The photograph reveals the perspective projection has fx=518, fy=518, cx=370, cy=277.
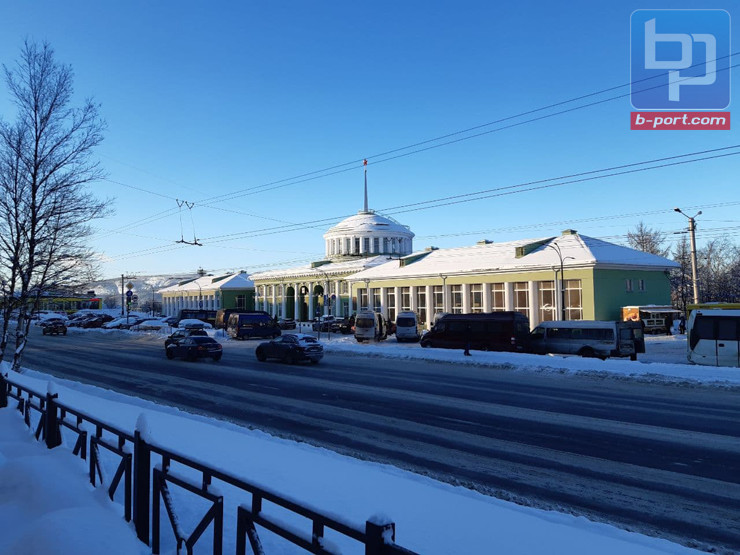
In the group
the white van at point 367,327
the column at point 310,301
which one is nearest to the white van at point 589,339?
the white van at point 367,327

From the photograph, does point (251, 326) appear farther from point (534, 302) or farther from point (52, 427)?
point (52, 427)

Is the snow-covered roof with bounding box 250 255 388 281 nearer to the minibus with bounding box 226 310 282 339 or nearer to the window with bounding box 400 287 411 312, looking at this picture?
the window with bounding box 400 287 411 312

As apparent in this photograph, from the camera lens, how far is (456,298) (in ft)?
173

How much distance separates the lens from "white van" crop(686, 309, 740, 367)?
2245 cm

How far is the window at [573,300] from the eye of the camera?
43156mm

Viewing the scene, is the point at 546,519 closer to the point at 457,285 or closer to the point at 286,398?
the point at 286,398

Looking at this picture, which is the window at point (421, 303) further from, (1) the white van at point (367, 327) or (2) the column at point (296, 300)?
(2) the column at point (296, 300)

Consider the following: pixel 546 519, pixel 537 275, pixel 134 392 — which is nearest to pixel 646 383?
pixel 546 519

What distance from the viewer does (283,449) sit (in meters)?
8.85

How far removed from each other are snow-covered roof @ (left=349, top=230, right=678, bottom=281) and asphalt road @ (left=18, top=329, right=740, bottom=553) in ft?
78.4

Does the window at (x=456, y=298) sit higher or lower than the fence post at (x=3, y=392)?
higher

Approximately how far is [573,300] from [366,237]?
47.8 meters

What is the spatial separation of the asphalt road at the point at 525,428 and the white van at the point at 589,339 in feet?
21.4

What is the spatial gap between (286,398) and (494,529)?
11143 millimetres
